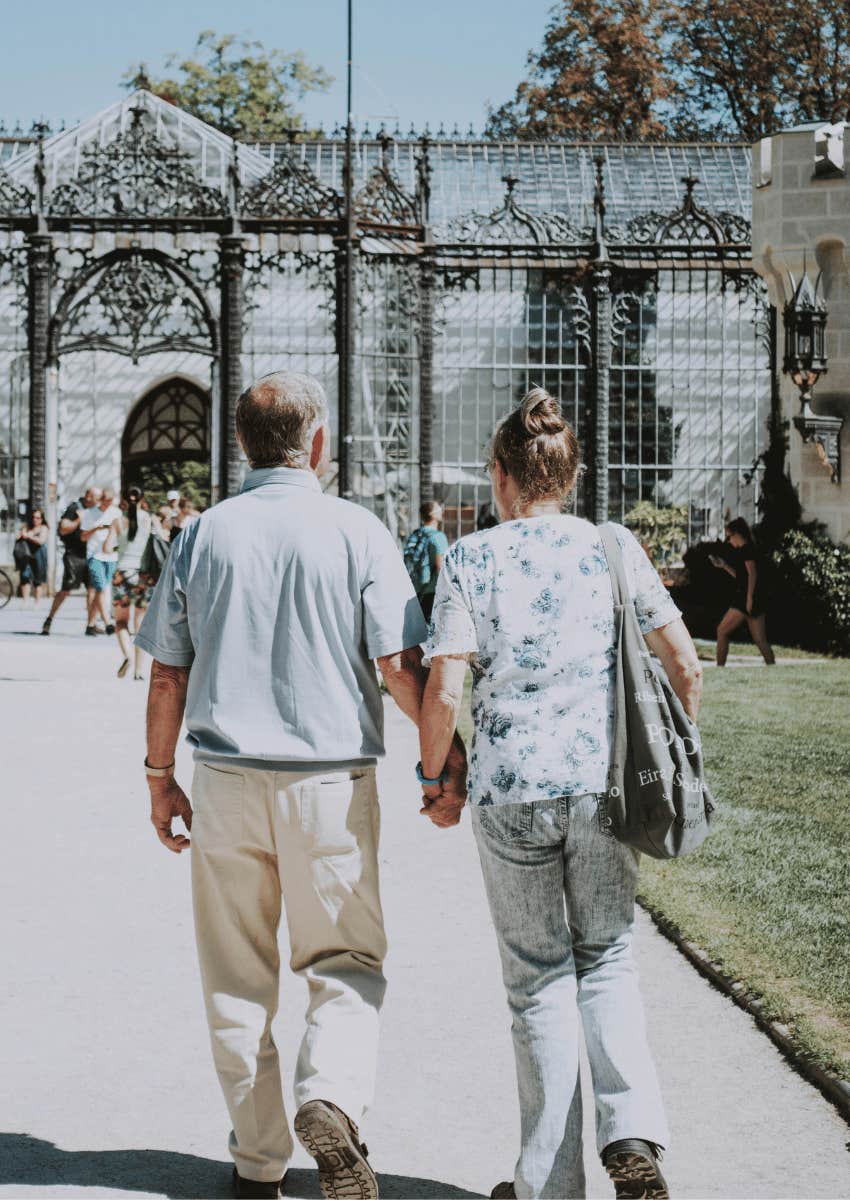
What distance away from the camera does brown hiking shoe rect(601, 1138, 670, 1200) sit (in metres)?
3.39

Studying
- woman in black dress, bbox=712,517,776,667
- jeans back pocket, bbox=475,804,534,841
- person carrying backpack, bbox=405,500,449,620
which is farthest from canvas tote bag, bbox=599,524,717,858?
woman in black dress, bbox=712,517,776,667

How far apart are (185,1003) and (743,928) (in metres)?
2.00

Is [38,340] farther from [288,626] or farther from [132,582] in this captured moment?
[288,626]

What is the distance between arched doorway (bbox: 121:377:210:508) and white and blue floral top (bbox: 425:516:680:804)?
27157 millimetres

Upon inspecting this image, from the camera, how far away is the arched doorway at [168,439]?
3064 cm

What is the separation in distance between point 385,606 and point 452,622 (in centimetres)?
18

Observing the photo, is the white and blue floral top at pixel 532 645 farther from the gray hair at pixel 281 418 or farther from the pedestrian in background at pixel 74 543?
the pedestrian in background at pixel 74 543

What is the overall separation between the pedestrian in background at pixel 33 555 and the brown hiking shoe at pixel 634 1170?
19104mm

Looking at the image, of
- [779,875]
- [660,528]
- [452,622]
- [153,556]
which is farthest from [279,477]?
[660,528]

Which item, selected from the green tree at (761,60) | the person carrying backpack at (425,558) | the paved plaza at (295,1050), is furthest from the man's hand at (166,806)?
the green tree at (761,60)

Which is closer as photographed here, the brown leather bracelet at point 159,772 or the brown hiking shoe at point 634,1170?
the brown hiking shoe at point 634,1170

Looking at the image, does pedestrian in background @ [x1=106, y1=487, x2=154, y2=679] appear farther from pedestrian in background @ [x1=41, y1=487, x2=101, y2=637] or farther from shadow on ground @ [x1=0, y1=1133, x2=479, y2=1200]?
shadow on ground @ [x1=0, y1=1133, x2=479, y2=1200]

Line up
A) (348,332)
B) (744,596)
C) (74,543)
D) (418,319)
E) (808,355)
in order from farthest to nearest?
(418,319)
(348,332)
(74,543)
(808,355)
(744,596)

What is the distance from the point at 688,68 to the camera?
118 feet
